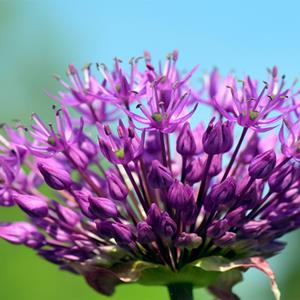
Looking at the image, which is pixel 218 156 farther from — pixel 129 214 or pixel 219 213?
pixel 129 214

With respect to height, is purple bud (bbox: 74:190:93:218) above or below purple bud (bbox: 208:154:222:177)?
below

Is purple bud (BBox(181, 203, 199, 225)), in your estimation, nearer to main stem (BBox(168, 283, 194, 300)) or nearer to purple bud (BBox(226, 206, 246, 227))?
purple bud (BBox(226, 206, 246, 227))

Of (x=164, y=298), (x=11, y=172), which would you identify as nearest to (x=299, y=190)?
(x=11, y=172)

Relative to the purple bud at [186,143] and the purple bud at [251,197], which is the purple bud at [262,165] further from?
the purple bud at [186,143]

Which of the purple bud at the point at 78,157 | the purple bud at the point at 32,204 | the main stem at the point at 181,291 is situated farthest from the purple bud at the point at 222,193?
the purple bud at the point at 32,204

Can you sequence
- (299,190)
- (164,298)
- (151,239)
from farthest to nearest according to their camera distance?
(164,298) → (299,190) → (151,239)

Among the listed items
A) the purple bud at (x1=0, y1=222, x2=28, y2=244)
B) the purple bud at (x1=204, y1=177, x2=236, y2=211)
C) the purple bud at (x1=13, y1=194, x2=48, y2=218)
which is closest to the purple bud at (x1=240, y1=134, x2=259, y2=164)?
the purple bud at (x1=204, y1=177, x2=236, y2=211)
